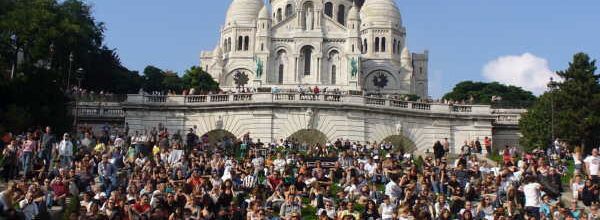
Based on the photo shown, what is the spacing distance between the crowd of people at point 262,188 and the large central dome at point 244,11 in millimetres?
73913

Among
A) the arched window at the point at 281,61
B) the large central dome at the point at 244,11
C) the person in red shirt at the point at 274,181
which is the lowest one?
the person in red shirt at the point at 274,181

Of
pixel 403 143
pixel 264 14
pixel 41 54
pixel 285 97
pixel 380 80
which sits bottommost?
pixel 403 143

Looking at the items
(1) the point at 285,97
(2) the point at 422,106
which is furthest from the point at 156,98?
(2) the point at 422,106

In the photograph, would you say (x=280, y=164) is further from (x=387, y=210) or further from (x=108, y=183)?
(x=387, y=210)

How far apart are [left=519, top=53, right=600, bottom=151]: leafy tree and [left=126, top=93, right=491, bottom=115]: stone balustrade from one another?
7.67 feet

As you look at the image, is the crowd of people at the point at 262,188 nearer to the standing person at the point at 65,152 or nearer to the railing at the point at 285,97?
the standing person at the point at 65,152

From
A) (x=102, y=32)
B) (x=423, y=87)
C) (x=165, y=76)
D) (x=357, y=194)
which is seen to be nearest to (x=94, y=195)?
(x=357, y=194)

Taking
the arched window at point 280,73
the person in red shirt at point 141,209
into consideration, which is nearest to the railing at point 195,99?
the person in red shirt at point 141,209

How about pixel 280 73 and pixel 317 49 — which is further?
pixel 280 73

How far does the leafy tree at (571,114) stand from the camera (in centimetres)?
3772

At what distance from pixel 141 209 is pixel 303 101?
804 inches

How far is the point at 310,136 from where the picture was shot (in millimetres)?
36500

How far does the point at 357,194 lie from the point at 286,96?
56.4 ft

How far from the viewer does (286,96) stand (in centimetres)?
3641
